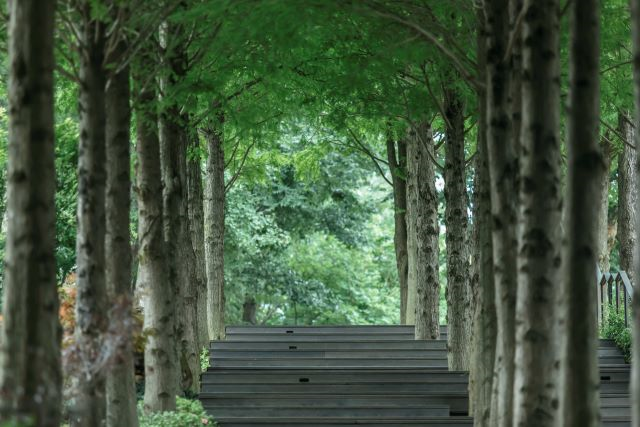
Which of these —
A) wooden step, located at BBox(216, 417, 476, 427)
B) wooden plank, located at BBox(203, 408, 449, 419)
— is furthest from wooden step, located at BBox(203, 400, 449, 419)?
wooden step, located at BBox(216, 417, 476, 427)

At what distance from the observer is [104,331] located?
459 inches

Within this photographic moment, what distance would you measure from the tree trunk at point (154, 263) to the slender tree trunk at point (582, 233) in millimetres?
7092

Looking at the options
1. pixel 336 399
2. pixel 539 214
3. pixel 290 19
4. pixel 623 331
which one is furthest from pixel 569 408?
pixel 623 331

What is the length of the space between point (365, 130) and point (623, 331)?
8.71m

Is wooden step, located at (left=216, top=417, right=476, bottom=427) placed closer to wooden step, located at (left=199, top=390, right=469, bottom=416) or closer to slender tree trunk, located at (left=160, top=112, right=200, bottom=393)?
wooden step, located at (left=199, top=390, right=469, bottom=416)

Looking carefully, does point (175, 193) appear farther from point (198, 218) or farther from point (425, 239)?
point (425, 239)

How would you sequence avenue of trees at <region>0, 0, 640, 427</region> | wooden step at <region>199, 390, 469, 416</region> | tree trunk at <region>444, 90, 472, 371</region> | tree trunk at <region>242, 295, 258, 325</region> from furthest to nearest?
1. tree trunk at <region>242, 295, 258, 325</region>
2. tree trunk at <region>444, 90, 472, 371</region>
3. wooden step at <region>199, 390, 469, 416</region>
4. avenue of trees at <region>0, 0, 640, 427</region>

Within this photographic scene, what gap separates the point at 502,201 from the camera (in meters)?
13.0

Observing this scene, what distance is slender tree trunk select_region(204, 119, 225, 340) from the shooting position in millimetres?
27064

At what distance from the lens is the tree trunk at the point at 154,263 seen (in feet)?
52.7

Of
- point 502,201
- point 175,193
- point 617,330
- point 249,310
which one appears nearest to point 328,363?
point 617,330

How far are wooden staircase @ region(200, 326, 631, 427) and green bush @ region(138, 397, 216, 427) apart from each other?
1.96 ft

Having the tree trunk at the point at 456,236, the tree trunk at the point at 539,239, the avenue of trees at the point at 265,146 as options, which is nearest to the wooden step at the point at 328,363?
the tree trunk at the point at 456,236

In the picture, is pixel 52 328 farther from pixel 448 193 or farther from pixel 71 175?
pixel 71 175
